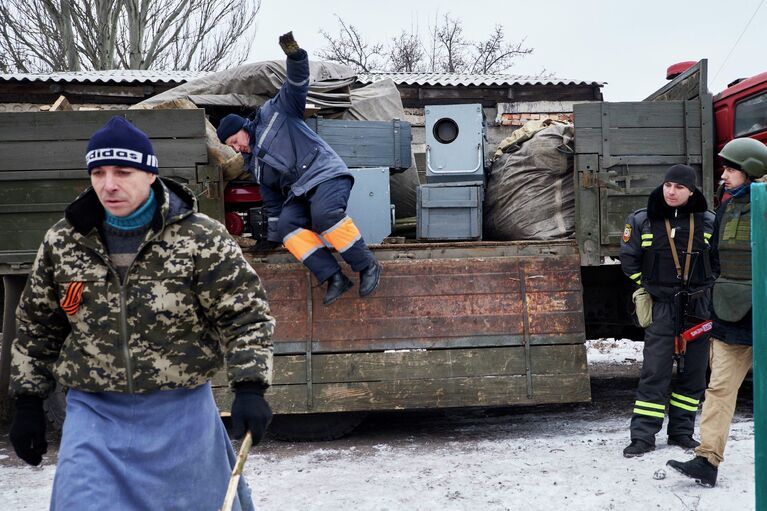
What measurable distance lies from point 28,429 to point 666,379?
152 inches

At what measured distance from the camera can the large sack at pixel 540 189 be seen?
18.7ft

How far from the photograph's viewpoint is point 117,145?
2.32m

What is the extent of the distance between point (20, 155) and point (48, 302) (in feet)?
10.9

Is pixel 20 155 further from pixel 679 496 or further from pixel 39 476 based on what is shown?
pixel 679 496

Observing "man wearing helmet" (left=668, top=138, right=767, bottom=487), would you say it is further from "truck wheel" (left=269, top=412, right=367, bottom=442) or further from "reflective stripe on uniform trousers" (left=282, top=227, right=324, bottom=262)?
"reflective stripe on uniform trousers" (left=282, top=227, right=324, bottom=262)

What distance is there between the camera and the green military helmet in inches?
160

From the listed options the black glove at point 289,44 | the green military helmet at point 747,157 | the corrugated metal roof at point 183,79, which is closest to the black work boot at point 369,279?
the black glove at point 289,44

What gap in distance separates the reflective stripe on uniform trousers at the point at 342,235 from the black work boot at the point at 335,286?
0.26m

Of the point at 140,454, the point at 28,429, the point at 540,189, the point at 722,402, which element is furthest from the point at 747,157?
the point at 28,429

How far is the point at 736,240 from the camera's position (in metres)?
4.05

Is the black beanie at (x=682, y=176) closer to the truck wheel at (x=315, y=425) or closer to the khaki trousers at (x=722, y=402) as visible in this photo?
the khaki trousers at (x=722, y=402)

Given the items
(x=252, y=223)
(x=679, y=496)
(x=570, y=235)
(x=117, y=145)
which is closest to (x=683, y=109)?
(x=570, y=235)

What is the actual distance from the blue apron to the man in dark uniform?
3.24 meters

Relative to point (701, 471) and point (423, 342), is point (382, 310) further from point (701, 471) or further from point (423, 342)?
point (701, 471)
